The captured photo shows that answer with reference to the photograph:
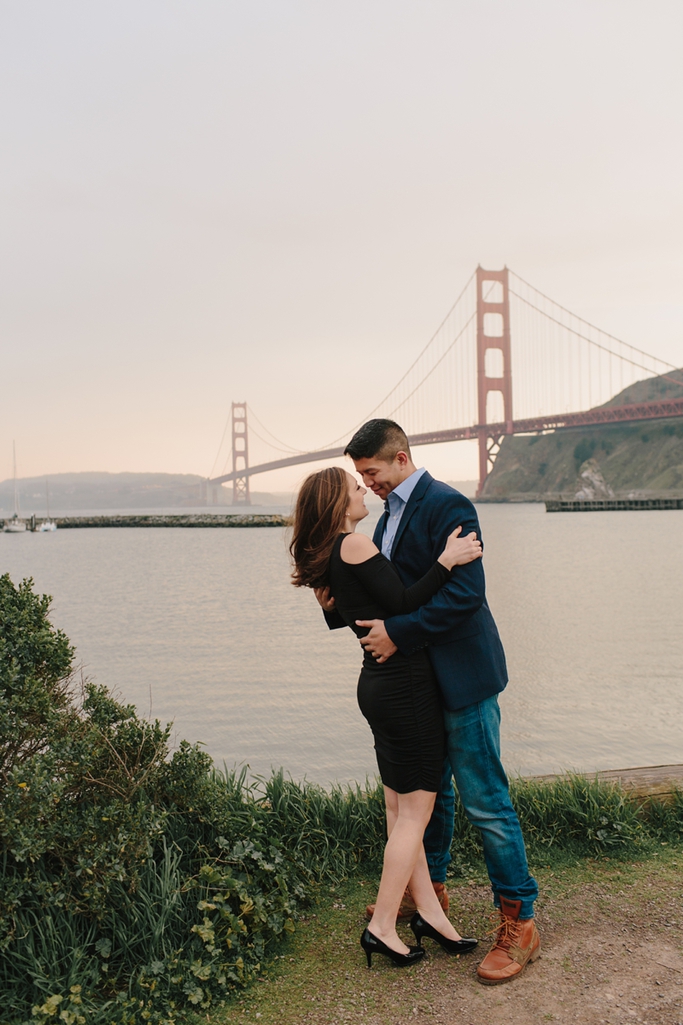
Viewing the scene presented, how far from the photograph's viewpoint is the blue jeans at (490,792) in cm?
236

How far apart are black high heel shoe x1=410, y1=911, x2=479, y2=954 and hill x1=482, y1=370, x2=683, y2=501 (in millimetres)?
77862

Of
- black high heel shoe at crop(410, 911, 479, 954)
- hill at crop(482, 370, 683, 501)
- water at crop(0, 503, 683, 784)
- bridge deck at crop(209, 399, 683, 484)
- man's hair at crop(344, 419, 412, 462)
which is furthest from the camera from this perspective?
hill at crop(482, 370, 683, 501)

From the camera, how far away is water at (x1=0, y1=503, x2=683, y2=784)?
6.23m

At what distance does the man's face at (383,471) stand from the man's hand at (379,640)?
38cm

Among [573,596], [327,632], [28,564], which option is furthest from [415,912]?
[28,564]

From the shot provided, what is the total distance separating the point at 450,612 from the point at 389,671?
0.84 ft

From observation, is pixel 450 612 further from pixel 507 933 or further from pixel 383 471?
pixel 507 933

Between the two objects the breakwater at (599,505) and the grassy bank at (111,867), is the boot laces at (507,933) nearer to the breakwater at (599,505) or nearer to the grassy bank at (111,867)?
the grassy bank at (111,867)

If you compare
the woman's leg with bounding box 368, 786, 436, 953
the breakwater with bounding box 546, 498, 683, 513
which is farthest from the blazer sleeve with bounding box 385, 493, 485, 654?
the breakwater with bounding box 546, 498, 683, 513

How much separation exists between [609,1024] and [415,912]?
0.69 meters

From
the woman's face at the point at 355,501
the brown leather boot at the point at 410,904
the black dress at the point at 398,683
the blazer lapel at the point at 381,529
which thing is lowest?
the brown leather boot at the point at 410,904

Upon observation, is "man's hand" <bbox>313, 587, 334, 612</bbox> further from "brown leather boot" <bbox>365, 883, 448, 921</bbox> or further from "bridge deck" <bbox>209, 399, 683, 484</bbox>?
"bridge deck" <bbox>209, 399, 683, 484</bbox>

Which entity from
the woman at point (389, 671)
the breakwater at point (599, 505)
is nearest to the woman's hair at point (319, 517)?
the woman at point (389, 671)

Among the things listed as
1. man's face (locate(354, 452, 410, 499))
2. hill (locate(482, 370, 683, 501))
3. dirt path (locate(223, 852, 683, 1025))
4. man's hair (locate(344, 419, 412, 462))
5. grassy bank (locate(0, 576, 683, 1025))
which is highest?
hill (locate(482, 370, 683, 501))
